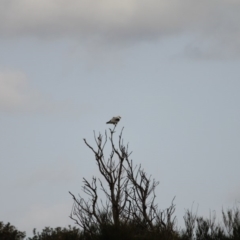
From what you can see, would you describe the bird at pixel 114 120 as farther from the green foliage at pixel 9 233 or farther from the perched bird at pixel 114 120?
the green foliage at pixel 9 233

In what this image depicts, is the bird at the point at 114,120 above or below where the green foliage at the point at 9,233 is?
above

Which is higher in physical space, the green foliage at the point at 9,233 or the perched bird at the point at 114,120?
the perched bird at the point at 114,120

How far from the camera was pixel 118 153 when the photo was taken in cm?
2641

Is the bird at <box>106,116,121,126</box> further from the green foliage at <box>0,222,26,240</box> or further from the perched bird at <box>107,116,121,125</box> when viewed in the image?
the green foliage at <box>0,222,26,240</box>

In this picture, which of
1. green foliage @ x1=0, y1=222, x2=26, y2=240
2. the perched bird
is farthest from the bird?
green foliage @ x1=0, y1=222, x2=26, y2=240

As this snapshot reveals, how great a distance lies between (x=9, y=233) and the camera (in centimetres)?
3000

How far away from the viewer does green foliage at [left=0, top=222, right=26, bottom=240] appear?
2975 centimetres

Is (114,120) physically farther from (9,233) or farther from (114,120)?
(9,233)

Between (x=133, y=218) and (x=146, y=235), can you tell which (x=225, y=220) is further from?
(x=146, y=235)

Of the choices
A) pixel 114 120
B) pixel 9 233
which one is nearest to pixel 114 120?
pixel 114 120

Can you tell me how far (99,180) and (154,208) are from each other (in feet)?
7.12

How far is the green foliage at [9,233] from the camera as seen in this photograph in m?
29.8

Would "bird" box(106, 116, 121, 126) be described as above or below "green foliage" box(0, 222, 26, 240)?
above

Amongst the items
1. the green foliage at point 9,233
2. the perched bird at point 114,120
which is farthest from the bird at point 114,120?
the green foliage at point 9,233
